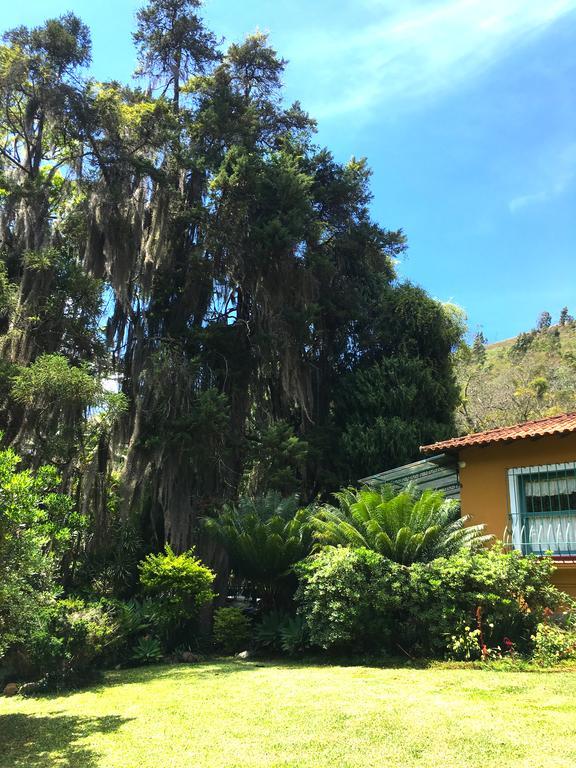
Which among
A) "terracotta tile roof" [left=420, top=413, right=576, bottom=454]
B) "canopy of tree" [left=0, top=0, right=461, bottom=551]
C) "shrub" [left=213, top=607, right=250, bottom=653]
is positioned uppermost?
"canopy of tree" [left=0, top=0, right=461, bottom=551]

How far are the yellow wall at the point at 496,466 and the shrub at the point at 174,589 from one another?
4793mm

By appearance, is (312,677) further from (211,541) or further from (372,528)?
(211,541)

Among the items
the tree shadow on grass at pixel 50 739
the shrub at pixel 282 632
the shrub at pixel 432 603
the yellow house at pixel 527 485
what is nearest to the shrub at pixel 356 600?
the shrub at pixel 432 603

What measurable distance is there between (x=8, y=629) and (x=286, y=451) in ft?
27.2

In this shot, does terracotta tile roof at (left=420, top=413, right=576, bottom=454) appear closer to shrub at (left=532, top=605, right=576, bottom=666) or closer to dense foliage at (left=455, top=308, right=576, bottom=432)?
shrub at (left=532, top=605, right=576, bottom=666)

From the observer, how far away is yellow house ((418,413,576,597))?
938 cm

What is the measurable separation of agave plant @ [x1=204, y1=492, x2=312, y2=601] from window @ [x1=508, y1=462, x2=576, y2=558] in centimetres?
352

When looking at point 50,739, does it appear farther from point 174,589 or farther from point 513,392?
point 513,392

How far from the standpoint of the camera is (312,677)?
287 inches

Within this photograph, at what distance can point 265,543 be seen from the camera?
10344mm

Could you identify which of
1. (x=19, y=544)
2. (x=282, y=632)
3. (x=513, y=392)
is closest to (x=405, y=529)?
(x=282, y=632)

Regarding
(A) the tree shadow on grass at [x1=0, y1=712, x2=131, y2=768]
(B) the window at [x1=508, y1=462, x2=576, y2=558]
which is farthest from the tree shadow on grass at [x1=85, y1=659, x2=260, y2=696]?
(B) the window at [x1=508, y1=462, x2=576, y2=558]

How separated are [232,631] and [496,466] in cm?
541

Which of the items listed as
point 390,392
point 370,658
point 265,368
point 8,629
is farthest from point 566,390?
point 8,629
